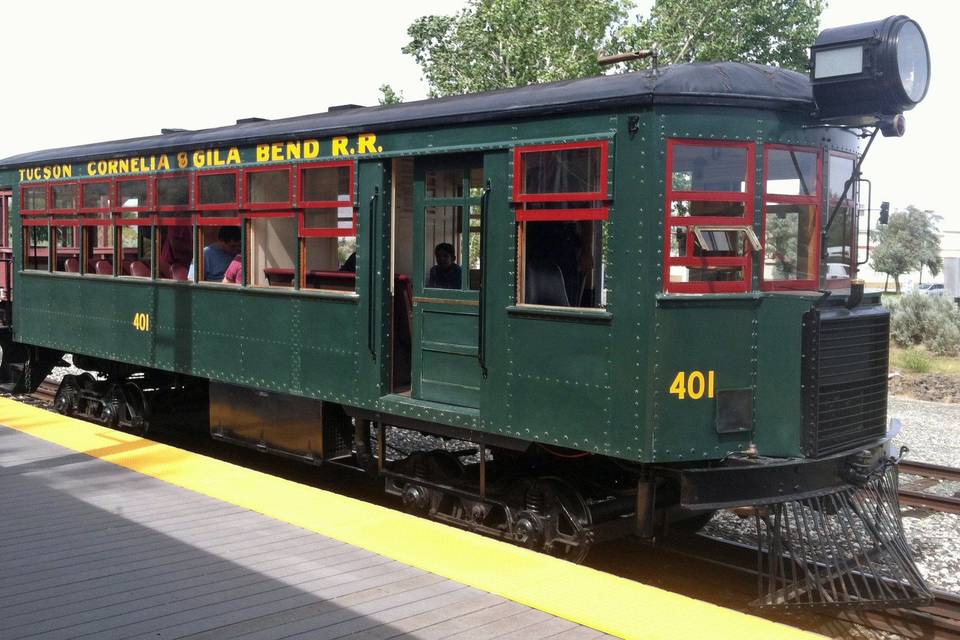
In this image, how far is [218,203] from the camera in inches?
336

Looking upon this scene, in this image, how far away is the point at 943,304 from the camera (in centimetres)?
2259

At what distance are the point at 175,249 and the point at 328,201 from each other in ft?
8.22

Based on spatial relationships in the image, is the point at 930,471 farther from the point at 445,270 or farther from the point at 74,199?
the point at 74,199

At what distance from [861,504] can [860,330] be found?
104 cm

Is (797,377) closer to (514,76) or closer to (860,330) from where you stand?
(860,330)

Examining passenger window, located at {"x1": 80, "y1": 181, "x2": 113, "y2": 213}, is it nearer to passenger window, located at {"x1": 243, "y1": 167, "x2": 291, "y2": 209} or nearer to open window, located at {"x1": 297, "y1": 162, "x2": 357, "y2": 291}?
passenger window, located at {"x1": 243, "y1": 167, "x2": 291, "y2": 209}

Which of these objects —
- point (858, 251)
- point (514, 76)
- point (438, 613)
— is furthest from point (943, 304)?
point (438, 613)

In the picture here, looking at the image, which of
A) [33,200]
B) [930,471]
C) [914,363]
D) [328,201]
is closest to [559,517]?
[328,201]

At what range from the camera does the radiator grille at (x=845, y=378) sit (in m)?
5.60

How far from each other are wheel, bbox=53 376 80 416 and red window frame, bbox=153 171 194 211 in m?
3.29

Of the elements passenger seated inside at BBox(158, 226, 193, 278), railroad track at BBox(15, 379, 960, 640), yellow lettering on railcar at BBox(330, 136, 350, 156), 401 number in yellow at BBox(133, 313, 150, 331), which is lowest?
railroad track at BBox(15, 379, 960, 640)

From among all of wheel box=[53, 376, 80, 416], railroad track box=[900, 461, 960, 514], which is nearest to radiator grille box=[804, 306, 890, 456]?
railroad track box=[900, 461, 960, 514]

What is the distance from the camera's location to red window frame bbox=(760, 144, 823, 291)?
5672 millimetres

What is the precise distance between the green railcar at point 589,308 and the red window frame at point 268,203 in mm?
26
